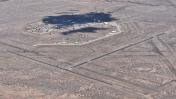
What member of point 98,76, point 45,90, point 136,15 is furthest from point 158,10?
point 45,90

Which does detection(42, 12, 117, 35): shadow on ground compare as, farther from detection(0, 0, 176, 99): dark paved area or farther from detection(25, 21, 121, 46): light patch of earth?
detection(25, 21, 121, 46): light patch of earth

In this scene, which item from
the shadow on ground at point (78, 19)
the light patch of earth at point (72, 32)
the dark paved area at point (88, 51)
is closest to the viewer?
the dark paved area at point (88, 51)

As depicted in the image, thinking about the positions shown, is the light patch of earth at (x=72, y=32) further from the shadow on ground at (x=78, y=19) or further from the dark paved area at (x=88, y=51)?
the shadow on ground at (x=78, y=19)

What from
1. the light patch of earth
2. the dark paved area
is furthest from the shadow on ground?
the light patch of earth

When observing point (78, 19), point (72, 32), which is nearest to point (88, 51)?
point (72, 32)

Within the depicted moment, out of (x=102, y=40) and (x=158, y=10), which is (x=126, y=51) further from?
(x=158, y=10)

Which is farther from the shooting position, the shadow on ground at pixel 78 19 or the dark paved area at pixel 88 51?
the shadow on ground at pixel 78 19

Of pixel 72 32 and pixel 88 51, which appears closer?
pixel 88 51

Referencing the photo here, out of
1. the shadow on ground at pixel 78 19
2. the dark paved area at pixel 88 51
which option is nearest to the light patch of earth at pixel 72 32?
the dark paved area at pixel 88 51

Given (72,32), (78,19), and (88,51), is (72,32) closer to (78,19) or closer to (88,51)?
(78,19)

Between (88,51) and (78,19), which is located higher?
(78,19)
